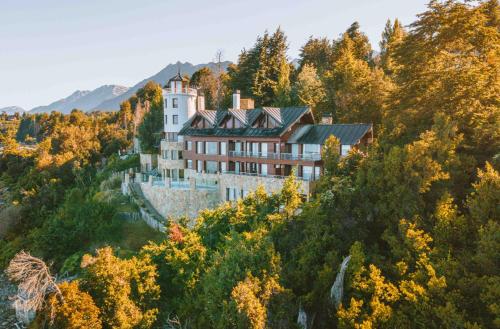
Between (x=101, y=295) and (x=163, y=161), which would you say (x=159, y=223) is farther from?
(x=101, y=295)

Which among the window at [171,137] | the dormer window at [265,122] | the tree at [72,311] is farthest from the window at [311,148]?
the tree at [72,311]

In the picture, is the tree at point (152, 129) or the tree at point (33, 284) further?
the tree at point (152, 129)

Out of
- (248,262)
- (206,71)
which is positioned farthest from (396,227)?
(206,71)

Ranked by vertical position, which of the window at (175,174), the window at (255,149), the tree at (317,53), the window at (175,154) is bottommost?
the window at (175,174)

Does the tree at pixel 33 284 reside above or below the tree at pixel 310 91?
below

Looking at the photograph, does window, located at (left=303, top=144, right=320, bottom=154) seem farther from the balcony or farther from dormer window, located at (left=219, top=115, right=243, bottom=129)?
the balcony

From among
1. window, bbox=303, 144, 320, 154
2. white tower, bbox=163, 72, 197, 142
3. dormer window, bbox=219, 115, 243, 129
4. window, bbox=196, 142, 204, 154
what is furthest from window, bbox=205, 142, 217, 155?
window, bbox=303, 144, 320, 154

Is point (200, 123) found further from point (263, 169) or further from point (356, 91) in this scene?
point (356, 91)

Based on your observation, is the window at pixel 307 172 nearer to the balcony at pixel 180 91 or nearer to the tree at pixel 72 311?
the tree at pixel 72 311
